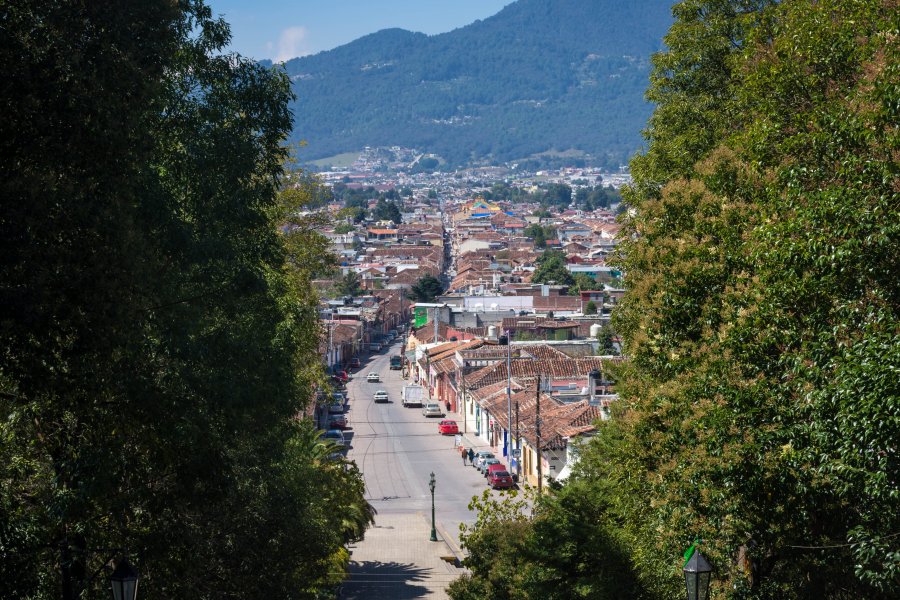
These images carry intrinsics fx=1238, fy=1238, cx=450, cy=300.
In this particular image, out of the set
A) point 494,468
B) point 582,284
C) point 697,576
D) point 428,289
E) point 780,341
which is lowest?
point 494,468

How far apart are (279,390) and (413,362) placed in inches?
2283

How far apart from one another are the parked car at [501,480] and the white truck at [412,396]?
70.1 feet

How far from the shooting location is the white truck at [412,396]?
59125mm

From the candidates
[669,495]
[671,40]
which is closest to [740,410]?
[669,495]

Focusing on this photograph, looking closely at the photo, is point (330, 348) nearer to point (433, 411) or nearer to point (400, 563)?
point (433, 411)

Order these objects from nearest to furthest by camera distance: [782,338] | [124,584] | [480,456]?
[124,584], [782,338], [480,456]

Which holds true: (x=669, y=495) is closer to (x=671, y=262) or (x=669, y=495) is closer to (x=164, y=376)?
(x=671, y=262)

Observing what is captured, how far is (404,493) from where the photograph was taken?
38469 mm

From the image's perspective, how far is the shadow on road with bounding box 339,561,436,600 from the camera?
25297mm

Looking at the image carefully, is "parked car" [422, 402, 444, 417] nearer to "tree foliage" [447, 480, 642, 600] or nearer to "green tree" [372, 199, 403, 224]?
"tree foliage" [447, 480, 642, 600]

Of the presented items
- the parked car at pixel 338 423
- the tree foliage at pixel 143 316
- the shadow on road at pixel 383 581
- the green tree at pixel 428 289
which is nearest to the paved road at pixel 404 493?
the shadow on road at pixel 383 581

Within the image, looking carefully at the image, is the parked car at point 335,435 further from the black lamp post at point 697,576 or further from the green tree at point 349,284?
the green tree at point 349,284

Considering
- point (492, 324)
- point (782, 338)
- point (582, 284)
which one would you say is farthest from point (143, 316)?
→ point (582, 284)

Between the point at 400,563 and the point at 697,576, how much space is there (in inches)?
802
